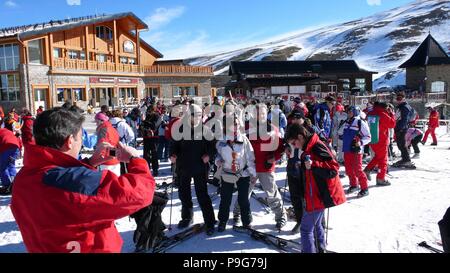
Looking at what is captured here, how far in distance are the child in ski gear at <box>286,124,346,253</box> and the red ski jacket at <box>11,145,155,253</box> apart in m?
2.37

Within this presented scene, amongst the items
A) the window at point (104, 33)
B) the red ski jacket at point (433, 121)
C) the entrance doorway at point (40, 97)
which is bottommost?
the red ski jacket at point (433, 121)

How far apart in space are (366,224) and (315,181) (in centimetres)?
209

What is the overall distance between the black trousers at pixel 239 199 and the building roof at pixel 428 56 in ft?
165

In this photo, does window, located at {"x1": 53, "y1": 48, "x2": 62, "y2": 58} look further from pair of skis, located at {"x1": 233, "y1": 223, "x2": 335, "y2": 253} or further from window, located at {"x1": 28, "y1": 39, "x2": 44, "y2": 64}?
pair of skis, located at {"x1": 233, "y1": 223, "x2": 335, "y2": 253}

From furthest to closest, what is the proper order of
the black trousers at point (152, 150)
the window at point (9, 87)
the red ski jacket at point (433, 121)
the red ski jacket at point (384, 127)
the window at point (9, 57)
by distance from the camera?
1. the window at point (9, 87)
2. the window at point (9, 57)
3. the red ski jacket at point (433, 121)
4. the black trousers at point (152, 150)
5. the red ski jacket at point (384, 127)

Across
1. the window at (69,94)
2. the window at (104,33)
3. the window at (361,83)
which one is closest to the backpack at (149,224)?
the window at (69,94)

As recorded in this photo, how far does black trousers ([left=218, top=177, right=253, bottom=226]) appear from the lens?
5117 millimetres

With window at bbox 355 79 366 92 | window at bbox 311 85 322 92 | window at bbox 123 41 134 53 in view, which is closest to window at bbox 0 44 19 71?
window at bbox 123 41 134 53

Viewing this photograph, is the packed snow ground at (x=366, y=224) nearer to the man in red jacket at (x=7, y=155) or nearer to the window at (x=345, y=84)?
the man in red jacket at (x=7, y=155)

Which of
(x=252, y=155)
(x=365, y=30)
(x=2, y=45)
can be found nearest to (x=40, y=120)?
(x=252, y=155)

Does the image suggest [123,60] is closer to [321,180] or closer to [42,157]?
[321,180]

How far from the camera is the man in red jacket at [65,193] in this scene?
1.75 m

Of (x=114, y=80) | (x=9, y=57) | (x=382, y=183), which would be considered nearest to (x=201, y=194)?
(x=382, y=183)
